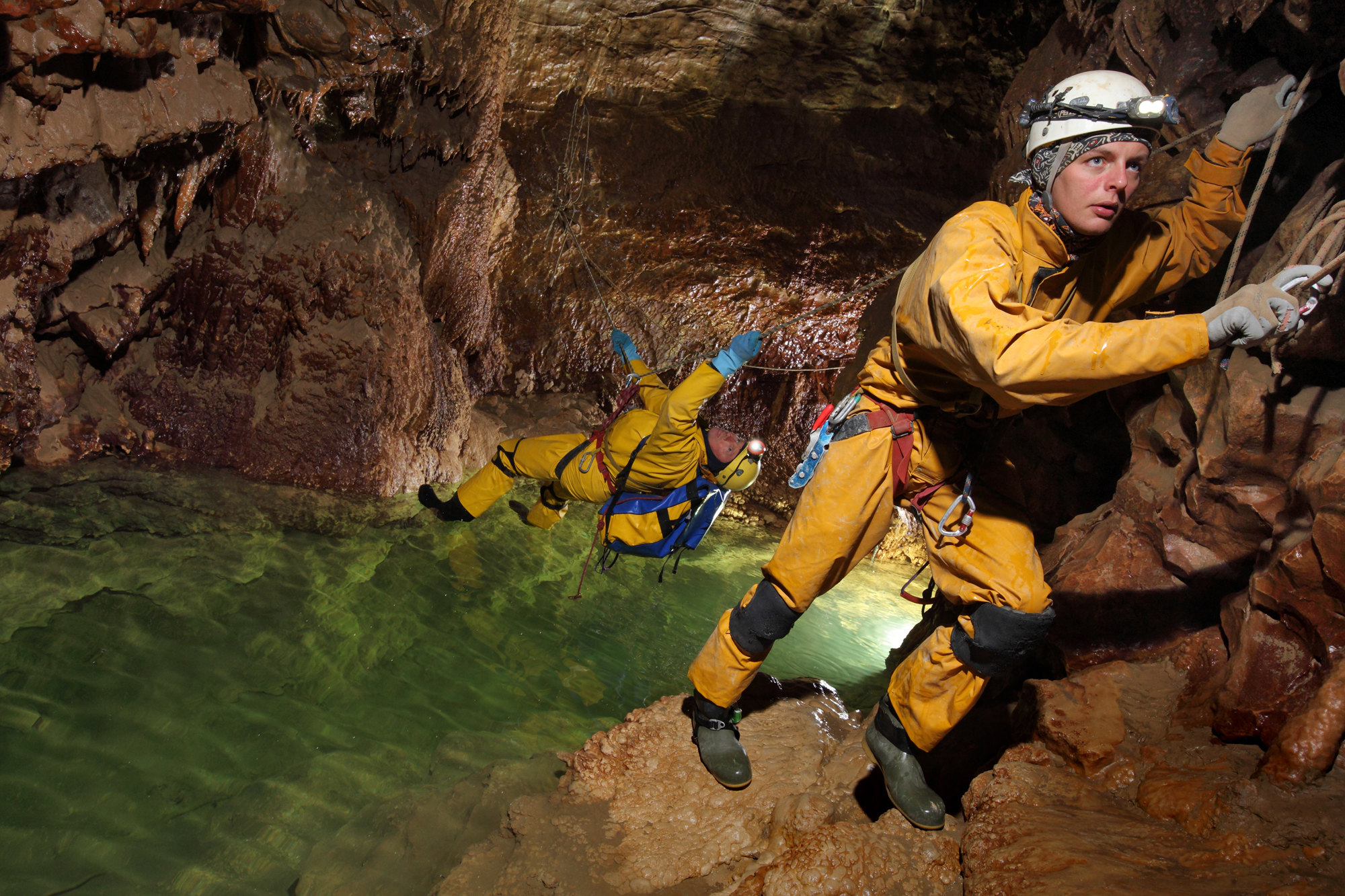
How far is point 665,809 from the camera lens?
2592mm

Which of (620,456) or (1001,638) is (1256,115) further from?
(620,456)

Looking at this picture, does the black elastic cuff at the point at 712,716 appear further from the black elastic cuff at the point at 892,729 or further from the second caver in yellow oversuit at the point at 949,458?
the black elastic cuff at the point at 892,729

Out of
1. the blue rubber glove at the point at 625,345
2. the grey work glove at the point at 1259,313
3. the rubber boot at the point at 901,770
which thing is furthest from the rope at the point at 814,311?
the rubber boot at the point at 901,770

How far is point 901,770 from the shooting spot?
2.41 metres

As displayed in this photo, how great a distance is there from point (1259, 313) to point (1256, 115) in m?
1.31

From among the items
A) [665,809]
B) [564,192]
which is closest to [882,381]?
[665,809]

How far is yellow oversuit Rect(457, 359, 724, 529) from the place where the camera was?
170 inches

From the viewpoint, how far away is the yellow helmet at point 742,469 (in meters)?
4.80

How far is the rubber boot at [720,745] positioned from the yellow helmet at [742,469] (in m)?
2.12

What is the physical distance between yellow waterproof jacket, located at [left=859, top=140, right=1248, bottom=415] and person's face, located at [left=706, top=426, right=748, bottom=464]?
7.11 feet

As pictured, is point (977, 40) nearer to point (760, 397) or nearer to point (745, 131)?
point (745, 131)

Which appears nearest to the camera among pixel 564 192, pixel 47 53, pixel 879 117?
pixel 47 53

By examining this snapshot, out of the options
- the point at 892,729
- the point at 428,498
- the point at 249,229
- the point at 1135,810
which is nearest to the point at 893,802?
the point at 892,729

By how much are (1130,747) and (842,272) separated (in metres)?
5.19
